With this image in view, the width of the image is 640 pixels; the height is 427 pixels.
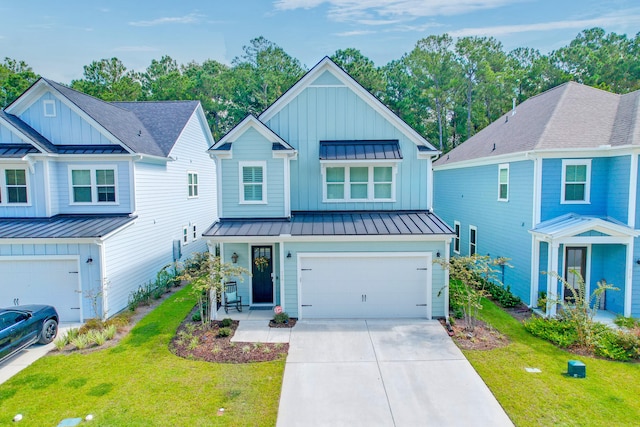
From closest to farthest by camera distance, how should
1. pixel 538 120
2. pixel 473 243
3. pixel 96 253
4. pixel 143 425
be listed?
pixel 143 425 → pixel 96 253 → pixel 538 120 → pixel 473 243

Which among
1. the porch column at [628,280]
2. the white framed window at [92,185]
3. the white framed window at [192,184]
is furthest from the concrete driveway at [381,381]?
the white framed window at [192,184]

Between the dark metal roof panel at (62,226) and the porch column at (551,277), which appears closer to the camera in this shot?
the porch column at (551,277)

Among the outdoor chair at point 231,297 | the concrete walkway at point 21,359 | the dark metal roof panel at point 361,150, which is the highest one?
the dark metal roof panel at point 361,150

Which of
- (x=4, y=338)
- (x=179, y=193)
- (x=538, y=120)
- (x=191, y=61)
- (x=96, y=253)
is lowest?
(x=4, y=338)

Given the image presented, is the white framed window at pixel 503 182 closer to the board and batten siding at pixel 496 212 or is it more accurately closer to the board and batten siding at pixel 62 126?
the board and batten siding at pixel 496 212

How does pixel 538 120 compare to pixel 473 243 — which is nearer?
pixel 538 120

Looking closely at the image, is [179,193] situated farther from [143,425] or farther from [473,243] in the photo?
[473,243]

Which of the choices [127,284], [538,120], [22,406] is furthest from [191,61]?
[22,406]

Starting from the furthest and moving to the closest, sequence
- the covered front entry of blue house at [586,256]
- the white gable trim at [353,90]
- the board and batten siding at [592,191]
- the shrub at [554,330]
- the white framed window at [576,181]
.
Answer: the white gable trim at [353,90], the white framed window at [576,181], the board and batten siding at [592,191], the covered front entry of blue house at [586,256], the shrub at [554,330]
